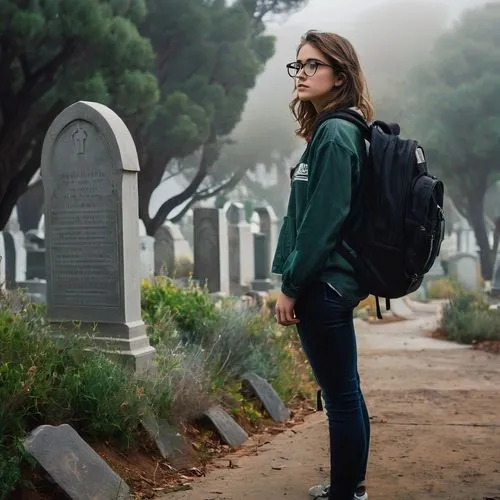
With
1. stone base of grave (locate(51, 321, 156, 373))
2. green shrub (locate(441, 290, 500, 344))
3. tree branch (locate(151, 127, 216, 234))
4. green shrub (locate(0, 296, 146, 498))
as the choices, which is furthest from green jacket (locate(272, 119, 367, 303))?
tree branch (locate(151, 127, 216, 234))

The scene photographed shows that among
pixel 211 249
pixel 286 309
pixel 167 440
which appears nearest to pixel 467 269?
pixel 211 249

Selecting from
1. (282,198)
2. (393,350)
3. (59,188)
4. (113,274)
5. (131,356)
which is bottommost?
(393,350)

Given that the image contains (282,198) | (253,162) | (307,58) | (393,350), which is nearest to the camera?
(307,58)

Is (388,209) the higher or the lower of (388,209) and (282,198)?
the lower

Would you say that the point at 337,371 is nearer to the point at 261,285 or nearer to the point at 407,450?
the point at 407,450

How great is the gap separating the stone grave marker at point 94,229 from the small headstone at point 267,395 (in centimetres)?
89

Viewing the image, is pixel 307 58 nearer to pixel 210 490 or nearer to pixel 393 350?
pixel 210 490

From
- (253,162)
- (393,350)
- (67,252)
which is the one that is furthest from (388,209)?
(253,162)

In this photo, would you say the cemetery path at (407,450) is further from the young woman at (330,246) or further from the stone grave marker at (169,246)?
the stone grave marker at (169,246)

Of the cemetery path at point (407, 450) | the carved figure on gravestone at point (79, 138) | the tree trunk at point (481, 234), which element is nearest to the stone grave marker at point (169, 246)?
the cemetery path at point (407, 450)

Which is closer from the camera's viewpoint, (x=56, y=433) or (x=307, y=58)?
(x=307, y=58)

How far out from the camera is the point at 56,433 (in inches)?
142

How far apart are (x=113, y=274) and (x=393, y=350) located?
18.3ft

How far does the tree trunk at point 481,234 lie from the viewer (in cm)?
3241
